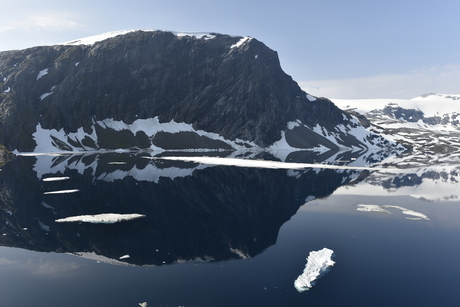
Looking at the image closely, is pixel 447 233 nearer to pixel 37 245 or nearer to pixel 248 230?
pixel 248 230

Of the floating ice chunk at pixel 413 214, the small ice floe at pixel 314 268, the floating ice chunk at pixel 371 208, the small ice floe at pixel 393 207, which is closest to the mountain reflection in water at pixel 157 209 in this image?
the small ice floe at pixel 314 268

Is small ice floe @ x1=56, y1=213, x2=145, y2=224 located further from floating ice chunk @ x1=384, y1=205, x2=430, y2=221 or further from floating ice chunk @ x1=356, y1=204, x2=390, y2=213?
floating ice chunk @ x1=384, y1=205, x2=430, y2=221

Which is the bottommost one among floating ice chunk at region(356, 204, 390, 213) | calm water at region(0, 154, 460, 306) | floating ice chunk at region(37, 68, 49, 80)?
calm water at region(0, 154, 460, 306)

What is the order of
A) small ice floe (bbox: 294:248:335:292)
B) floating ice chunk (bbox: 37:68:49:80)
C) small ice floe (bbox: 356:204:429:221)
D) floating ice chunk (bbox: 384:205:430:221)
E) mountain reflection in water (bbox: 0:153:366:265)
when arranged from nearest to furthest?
small ice floe (bbox: 294:248:335:292) → mountain reflection in water (bbox: 0:153:366:265) → floating ice chunk (bbox: 384:205:430:221) → small ice floe (bbox: 356:204:429:221) → floating ice chunk (bbox: 37:68:49:80)

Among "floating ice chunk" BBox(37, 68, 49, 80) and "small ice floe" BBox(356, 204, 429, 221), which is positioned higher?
"floating ice chunk" BBox(37, 68, 49, 80)

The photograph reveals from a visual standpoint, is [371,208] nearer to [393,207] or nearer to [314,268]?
[393,207]

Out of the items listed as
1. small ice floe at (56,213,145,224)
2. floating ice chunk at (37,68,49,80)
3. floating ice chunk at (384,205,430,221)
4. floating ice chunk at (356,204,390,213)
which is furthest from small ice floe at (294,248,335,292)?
floating ice chunk at (37,68,49,80)
